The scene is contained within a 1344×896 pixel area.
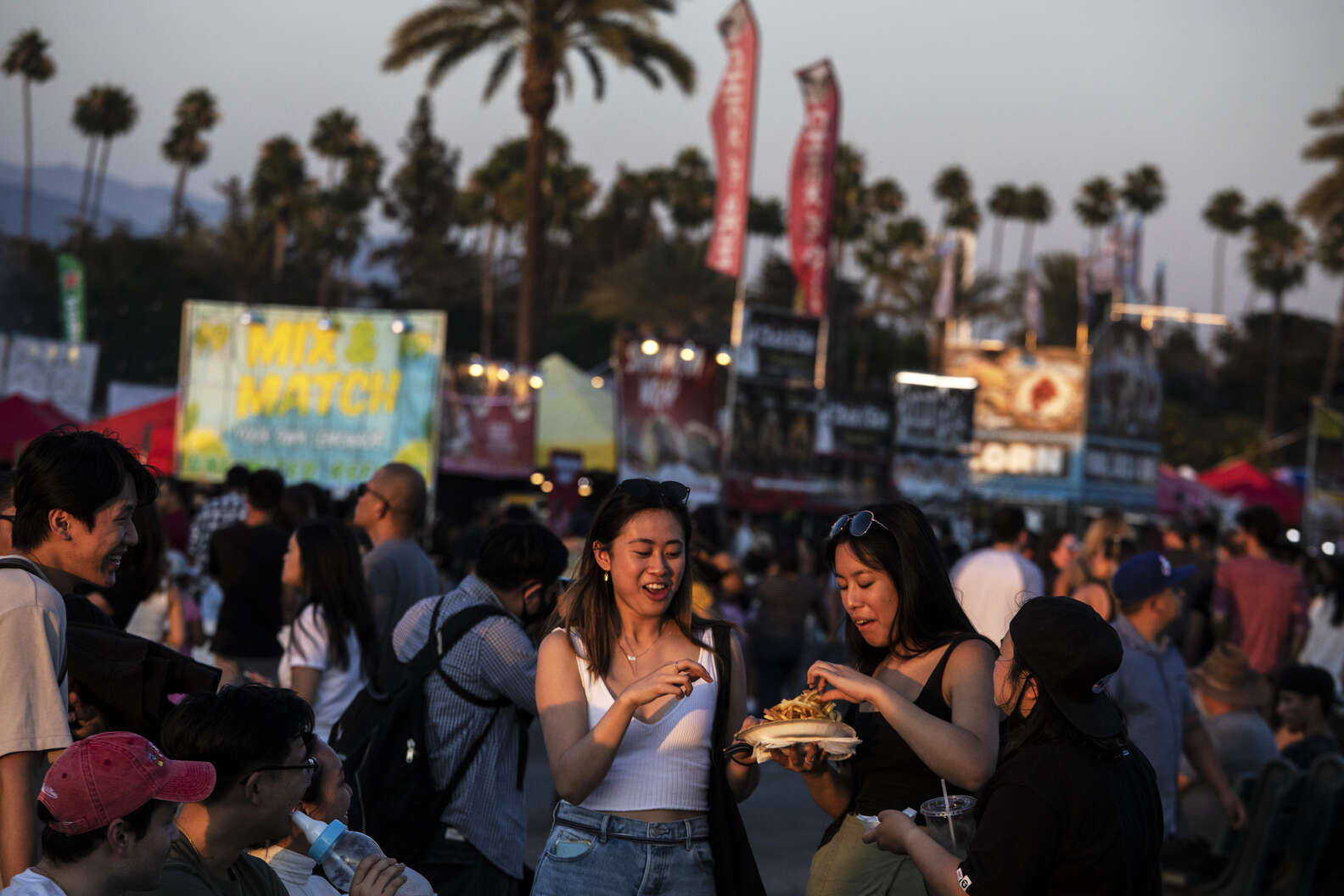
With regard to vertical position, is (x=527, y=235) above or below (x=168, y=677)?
above

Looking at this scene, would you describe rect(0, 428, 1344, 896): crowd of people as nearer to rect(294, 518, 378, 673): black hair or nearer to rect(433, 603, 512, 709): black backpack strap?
rect(433, 603, 512, 709): black backpack strap

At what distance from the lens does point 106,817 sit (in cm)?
256

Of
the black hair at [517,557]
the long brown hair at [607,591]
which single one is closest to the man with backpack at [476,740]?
the black hair at [517,557]

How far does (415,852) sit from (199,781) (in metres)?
1.68

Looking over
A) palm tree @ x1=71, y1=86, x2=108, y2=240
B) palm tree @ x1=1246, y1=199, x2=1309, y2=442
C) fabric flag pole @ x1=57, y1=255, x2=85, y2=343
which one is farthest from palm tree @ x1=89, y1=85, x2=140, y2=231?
palm tree @ x1=1246, y1=199, x2=1309, y2=442

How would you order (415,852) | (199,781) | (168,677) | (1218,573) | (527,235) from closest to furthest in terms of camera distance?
1. (199,781)
2. (168,677)
3. (415,852)
4. (1218,573)
5. (527,235)

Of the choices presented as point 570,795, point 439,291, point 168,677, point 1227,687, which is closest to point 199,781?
point 168,677

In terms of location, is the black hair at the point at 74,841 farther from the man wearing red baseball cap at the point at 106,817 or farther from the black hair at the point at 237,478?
the black hair at the point at 237,478

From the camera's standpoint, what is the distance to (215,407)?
1842 centimetres

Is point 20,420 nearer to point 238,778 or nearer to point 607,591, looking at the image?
point 607,591

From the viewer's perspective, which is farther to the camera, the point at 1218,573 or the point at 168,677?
the point at 1218,573

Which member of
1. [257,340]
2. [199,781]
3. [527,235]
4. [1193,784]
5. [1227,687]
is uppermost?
[527,235]

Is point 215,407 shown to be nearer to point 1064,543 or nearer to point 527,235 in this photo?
point 527,235

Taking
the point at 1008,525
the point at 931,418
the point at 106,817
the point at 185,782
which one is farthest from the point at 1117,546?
the point at 931,418
